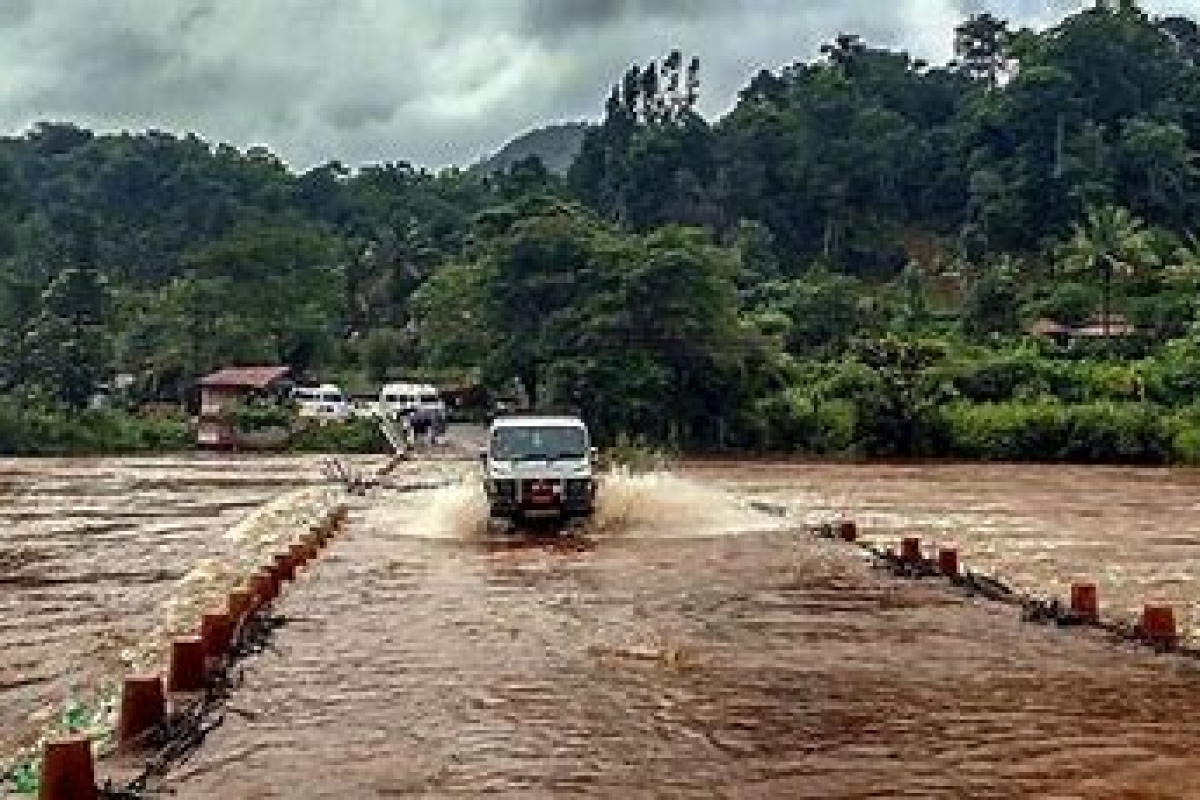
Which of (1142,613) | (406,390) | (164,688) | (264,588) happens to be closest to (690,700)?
(164,688)

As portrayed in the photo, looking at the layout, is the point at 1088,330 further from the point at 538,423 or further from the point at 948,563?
the point at 948,563

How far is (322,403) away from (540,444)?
45188 millimetres

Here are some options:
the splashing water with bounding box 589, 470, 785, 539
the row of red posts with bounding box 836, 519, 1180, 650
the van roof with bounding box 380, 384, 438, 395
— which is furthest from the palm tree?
Answer: the row of red posts with bounding box 836, 519, 1180, 650

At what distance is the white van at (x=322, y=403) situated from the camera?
226ft

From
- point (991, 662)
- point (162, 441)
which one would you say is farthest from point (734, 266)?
point (991, 662)

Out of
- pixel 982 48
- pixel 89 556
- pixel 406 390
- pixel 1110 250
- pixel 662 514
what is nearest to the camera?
pixel 89 556

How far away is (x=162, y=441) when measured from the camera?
68750 millimetres

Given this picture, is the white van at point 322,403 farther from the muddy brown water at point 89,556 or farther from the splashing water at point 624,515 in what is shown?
the splashing water at point 624,515

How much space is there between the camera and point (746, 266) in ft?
309

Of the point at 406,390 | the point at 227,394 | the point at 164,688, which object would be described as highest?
the point at 406,390

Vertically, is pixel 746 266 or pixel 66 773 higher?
pixel 746 266

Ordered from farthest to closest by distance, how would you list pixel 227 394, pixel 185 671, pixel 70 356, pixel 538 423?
pixel 70 356, pixel 227 394, pixel 538 423, pixel 185 671

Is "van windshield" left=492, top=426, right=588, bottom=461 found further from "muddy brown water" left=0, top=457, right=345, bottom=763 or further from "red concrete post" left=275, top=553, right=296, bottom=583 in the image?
"red concrete post" left=275, top=553, right=296, bottom=583

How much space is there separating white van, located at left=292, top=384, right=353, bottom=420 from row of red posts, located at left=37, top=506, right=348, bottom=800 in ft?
154
